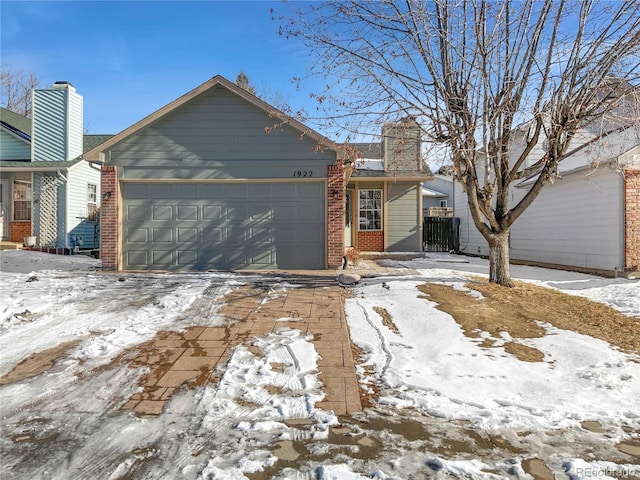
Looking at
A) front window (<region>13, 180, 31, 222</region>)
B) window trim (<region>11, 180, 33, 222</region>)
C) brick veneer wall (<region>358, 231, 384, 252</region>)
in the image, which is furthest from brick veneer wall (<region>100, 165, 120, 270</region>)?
brick veneer wall (<region>358, 231, 384, 252</region>)

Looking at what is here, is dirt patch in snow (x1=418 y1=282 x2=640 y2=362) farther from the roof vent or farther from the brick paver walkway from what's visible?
the roof vent

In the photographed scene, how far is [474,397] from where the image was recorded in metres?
3.27

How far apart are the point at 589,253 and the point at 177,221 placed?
1071 cm

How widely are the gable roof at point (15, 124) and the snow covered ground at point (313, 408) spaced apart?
12.7 meters

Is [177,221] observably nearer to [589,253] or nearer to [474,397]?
[474,397]

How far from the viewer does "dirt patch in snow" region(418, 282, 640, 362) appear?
474cm

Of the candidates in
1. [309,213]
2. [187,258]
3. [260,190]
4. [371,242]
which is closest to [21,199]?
[187,258]

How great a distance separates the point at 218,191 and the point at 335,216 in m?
2.99

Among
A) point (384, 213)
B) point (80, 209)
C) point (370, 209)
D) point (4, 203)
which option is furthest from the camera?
point (80, 209)

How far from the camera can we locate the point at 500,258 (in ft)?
24.2

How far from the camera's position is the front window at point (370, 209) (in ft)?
48.3

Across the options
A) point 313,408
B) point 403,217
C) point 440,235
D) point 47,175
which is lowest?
point 313,408

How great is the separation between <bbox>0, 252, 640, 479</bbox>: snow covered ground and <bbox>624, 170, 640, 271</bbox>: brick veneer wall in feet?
19.7

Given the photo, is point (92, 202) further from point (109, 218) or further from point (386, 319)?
point (386, 319)
